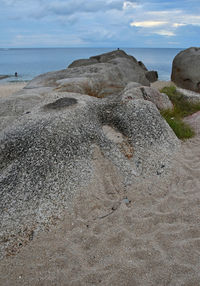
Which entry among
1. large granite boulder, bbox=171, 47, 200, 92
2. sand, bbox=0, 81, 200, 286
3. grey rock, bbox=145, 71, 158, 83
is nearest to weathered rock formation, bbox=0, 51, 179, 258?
sand, bbox=0, 81, 200, 286

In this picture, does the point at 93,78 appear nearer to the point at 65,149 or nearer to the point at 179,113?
the point at 179,113

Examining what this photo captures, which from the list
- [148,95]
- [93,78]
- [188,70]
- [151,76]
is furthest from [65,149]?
[151,76]

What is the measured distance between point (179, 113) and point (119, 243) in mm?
5757

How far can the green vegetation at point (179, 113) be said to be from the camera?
6691mm

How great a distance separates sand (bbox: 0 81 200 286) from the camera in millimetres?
2982

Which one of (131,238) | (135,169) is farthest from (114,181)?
(131,238)

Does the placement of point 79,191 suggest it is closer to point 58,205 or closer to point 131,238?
point 58,205

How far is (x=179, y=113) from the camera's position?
26.7 ft

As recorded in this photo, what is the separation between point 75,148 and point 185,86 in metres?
11.6

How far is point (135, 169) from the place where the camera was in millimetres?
4883

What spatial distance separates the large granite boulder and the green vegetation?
15.7 feet

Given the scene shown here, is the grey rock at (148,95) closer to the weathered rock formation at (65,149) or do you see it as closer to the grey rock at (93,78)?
the weathered rock formation at (65,149)

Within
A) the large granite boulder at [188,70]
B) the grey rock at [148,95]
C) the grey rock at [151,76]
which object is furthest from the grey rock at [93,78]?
the grey rock at [151,76]

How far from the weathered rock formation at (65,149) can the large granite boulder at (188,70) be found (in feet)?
26.8
